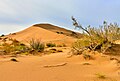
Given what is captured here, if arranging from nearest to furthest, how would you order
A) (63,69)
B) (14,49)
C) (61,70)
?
(61,70) < (63,69) < (14,49)

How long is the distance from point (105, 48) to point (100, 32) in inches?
27.0

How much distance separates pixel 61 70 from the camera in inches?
276

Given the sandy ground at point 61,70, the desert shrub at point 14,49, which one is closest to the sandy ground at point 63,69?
the sandy ground at point 61,70

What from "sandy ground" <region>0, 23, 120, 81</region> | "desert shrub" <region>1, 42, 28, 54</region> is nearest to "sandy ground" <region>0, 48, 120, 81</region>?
"sandy ground" <region>0, 23, 120, 81</region>

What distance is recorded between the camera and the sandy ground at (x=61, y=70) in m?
6.22

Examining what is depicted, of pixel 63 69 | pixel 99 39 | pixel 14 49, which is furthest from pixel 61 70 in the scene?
pixel 14 49

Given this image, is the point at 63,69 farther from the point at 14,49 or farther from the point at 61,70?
the point at 14,49

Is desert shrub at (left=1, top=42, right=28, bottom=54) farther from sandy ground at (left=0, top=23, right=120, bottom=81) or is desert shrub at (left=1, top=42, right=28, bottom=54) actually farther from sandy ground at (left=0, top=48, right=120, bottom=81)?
sandy ground at (left=0, top=48, right=120, bottom=81)

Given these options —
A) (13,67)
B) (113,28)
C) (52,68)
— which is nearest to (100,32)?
(113,28)

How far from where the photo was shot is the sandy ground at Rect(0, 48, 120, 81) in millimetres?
6223

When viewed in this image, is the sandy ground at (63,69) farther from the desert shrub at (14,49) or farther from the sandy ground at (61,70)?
the desert shrub at (14,49)

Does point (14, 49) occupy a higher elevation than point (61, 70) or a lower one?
higher

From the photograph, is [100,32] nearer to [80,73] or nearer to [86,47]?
[86,47]

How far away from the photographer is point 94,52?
883 cm
